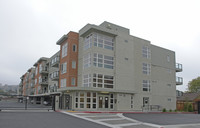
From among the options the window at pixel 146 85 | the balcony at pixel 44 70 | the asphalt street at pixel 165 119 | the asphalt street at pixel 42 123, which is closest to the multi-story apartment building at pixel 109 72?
the window at pixel 146 85

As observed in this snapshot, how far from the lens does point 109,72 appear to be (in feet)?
91.9

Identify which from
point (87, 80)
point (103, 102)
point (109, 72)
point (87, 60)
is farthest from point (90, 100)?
point (87, 60)

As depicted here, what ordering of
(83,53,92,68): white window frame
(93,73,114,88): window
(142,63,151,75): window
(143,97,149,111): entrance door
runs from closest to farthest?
(93,73,114,88): window
(83,53,92,68): white window frame
(143,97,149,111): entrance door
(142,63,151,75): window

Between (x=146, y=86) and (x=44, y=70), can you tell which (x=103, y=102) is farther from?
(x=44, y=70)

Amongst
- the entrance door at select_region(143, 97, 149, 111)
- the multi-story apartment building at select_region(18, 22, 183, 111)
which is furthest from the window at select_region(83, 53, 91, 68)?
the entrance door at select_region(143, 97, 149, 111)

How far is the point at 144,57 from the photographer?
3334 cm

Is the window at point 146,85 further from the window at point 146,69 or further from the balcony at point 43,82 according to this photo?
the balcony at point 43,82

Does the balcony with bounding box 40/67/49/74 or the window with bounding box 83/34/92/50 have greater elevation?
the window with bounding box 83/34/92/50

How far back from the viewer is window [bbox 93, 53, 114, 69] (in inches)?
1060

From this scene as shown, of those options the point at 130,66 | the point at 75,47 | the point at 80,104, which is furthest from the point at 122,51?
the point at 80,104

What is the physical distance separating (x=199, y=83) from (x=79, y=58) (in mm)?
48268

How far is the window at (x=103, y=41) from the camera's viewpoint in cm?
2767

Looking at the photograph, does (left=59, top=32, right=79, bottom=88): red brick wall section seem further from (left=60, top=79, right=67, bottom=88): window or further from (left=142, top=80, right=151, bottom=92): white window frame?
(left=142, top=80, right=151, bottom=92): white window frame

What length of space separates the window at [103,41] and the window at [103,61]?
5.14ft
